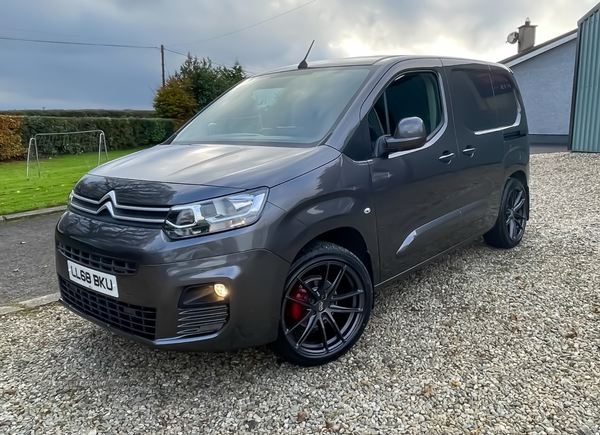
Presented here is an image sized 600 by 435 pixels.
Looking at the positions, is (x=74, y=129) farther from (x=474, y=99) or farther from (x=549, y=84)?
(x=549, y=84)

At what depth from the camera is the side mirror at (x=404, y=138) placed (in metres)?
3.00

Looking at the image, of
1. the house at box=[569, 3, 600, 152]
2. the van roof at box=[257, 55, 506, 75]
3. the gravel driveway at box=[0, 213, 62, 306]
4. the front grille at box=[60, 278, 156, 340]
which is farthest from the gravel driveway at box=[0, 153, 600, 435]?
the house at box=[569, 3, 600, 152]

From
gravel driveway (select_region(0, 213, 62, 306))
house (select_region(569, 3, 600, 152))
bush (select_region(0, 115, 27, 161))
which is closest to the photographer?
gravel driveway (select_region(0, 213, 62, 306))

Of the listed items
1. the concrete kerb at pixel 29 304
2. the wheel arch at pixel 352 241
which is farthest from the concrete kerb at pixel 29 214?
the wheel arch at pixel 352 241

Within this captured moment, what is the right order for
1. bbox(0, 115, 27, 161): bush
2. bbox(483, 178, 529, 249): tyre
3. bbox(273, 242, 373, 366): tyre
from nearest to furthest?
bbox(273, 242, 373, 366): tyre → bbox(483, 178, 529, 249): tyre → bbox(0, 115, 27, 161): bush

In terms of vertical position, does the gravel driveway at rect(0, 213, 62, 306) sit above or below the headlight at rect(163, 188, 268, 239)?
below

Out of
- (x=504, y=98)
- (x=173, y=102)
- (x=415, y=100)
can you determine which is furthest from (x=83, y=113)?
(x=415, y=100)

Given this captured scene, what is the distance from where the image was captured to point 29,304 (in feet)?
13.2

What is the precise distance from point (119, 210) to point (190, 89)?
24.9 m

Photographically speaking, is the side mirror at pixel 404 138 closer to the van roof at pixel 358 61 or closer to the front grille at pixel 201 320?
the van roof at pixel 358 61

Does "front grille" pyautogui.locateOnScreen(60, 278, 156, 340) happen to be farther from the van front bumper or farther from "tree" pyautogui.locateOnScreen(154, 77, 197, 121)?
"tree" pyautogui.locateOnScreen(154, 77, 197, 121)

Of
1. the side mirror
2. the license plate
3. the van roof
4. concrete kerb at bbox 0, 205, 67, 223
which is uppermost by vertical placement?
the van roof

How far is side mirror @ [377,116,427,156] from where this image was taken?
3.00 meters

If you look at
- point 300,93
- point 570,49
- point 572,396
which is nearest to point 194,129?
point 300,93
